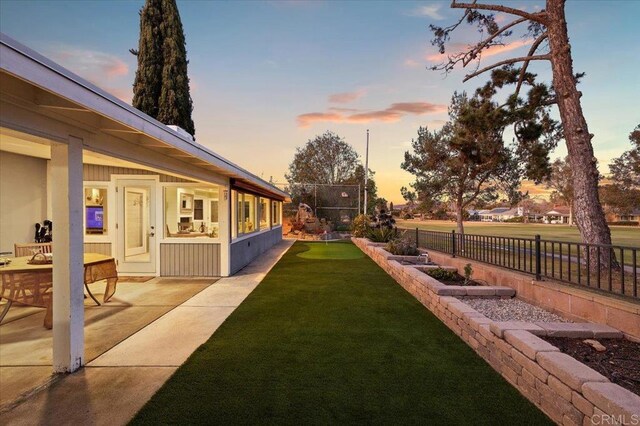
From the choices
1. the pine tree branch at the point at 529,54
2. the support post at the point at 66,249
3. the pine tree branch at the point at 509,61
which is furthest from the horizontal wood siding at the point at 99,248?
the pine tree branch at the point at 529,54

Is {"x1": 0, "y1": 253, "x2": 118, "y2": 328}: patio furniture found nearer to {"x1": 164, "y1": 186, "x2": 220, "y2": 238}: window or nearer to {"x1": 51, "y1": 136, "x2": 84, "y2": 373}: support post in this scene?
{"x1": 51, "y1": 136, "x2": 84, "y2": 373}: support post

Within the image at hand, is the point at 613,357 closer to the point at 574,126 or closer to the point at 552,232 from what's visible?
the point at 574,126

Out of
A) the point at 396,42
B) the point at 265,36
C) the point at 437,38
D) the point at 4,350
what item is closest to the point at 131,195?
the point at 4,350

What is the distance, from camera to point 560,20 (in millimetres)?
6262

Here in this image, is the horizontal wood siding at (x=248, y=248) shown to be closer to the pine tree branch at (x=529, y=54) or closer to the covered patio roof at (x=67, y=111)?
the covered patio roof at (x=67, y=111)

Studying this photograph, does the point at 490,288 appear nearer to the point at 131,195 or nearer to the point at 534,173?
the point at 534,173

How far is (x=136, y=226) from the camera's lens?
7.91 m

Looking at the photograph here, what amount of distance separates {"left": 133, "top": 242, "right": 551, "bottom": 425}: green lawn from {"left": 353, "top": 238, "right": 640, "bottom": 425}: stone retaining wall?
0.12 m

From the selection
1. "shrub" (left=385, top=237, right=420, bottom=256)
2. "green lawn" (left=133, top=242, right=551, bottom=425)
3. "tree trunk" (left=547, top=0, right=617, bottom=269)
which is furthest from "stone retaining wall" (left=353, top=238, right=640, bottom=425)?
"shrub" (left=385, top=237, right=420, bottom=256)

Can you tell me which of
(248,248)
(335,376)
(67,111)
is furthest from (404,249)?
(67,111)

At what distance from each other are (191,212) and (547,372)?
25.1 feet

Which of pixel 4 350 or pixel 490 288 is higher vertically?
pixel 490 288

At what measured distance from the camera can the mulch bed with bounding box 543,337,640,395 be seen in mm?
2420

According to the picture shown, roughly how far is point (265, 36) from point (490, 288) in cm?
1040
